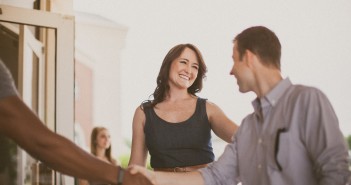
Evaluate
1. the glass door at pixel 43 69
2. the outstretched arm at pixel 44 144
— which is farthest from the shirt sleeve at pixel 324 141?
the glass door at pixel 43 69

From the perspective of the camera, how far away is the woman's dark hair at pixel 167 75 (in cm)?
260

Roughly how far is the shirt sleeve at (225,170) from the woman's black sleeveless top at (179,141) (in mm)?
333

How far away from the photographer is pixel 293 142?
5.16ft

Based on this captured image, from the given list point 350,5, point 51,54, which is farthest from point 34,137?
point 350,5

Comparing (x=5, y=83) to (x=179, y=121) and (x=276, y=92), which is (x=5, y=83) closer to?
(x=276, y=92)

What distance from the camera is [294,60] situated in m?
9.27

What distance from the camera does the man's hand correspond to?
6.67ft

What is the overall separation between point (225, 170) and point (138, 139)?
2.23 ft

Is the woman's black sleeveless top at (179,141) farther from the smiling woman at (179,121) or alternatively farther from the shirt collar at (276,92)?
the shirt collar at (276,92)

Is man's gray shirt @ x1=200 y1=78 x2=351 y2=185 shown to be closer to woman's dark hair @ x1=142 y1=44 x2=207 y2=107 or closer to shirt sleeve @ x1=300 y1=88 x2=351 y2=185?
shirt sleeve @ x1=300 y1=88 x2=351 y2=185

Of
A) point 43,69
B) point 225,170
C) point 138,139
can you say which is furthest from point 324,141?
point 43,69

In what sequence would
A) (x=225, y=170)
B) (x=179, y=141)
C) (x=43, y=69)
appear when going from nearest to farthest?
(x=225, y=170) → (x=179, y=141) → (x=43, y=69)

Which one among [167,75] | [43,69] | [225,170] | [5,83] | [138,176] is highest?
[5,83]

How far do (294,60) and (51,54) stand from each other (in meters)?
6.98
